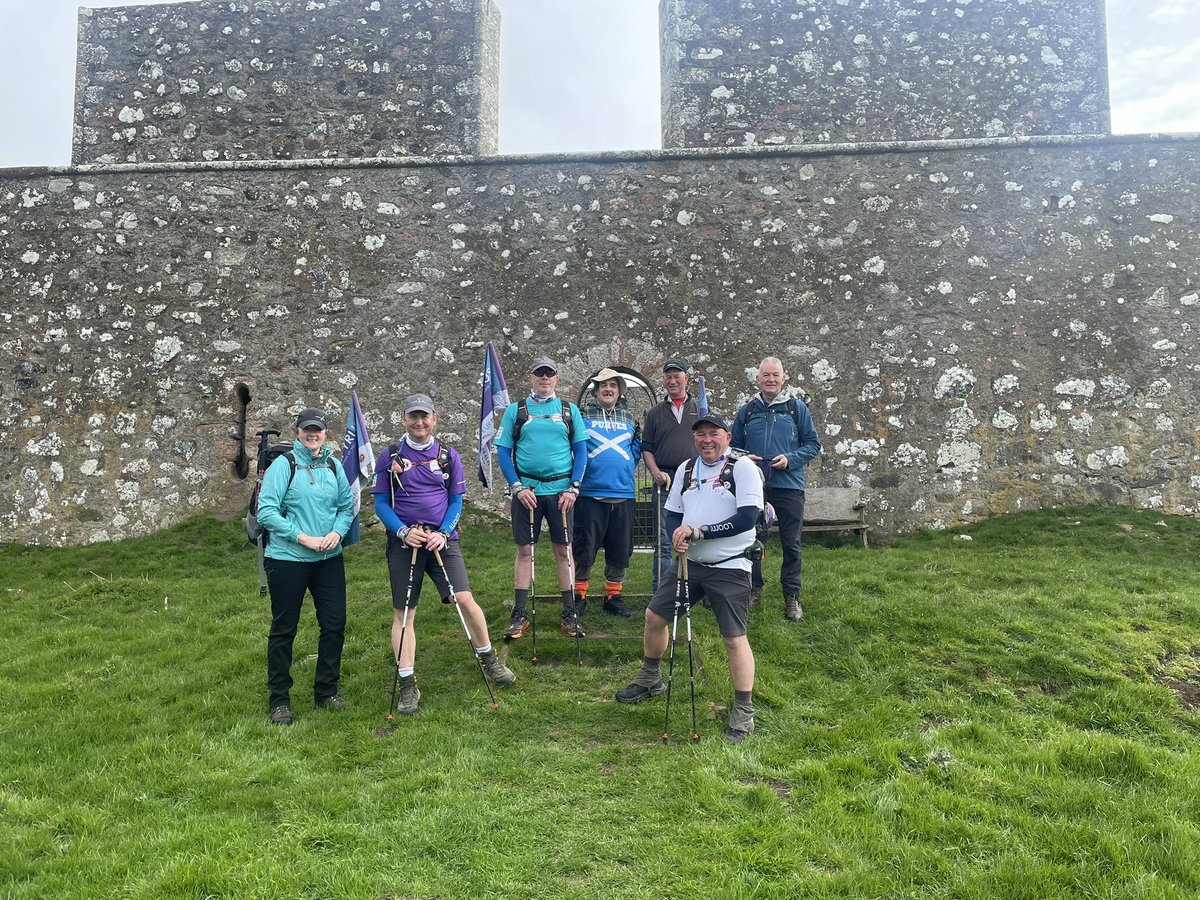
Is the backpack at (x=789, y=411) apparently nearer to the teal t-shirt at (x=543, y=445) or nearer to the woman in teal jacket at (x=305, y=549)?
the teal t-shirt at (x=543, y=445)

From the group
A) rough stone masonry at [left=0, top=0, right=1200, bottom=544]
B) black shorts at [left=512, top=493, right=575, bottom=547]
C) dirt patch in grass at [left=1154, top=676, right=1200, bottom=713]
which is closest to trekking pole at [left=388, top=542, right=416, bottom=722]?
black shorts at [left=512, top=493, right=575, bottom=547]

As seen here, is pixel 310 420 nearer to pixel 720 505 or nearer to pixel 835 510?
pixel 720 505

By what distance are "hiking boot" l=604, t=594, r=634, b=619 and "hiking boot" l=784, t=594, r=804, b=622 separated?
1.34m

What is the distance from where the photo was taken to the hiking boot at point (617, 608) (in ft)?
21.4

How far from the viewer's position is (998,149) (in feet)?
32.1

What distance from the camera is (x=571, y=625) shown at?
598 centimetres

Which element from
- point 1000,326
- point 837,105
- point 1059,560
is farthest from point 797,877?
point 837,105

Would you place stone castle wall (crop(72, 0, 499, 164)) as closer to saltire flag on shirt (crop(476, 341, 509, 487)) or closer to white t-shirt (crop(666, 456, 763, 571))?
saltire flag on shirt (crop(476, 341, 509, 487))

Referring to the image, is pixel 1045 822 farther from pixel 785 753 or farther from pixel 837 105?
pixel 837 105

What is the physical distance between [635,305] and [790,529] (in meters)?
4.44

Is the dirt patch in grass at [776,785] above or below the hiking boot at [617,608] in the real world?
below

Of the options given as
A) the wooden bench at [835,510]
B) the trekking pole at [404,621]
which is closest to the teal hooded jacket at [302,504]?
the trekking pole at [404,621]

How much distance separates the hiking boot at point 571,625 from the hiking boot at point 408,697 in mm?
1365

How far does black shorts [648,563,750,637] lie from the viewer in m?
4.50
